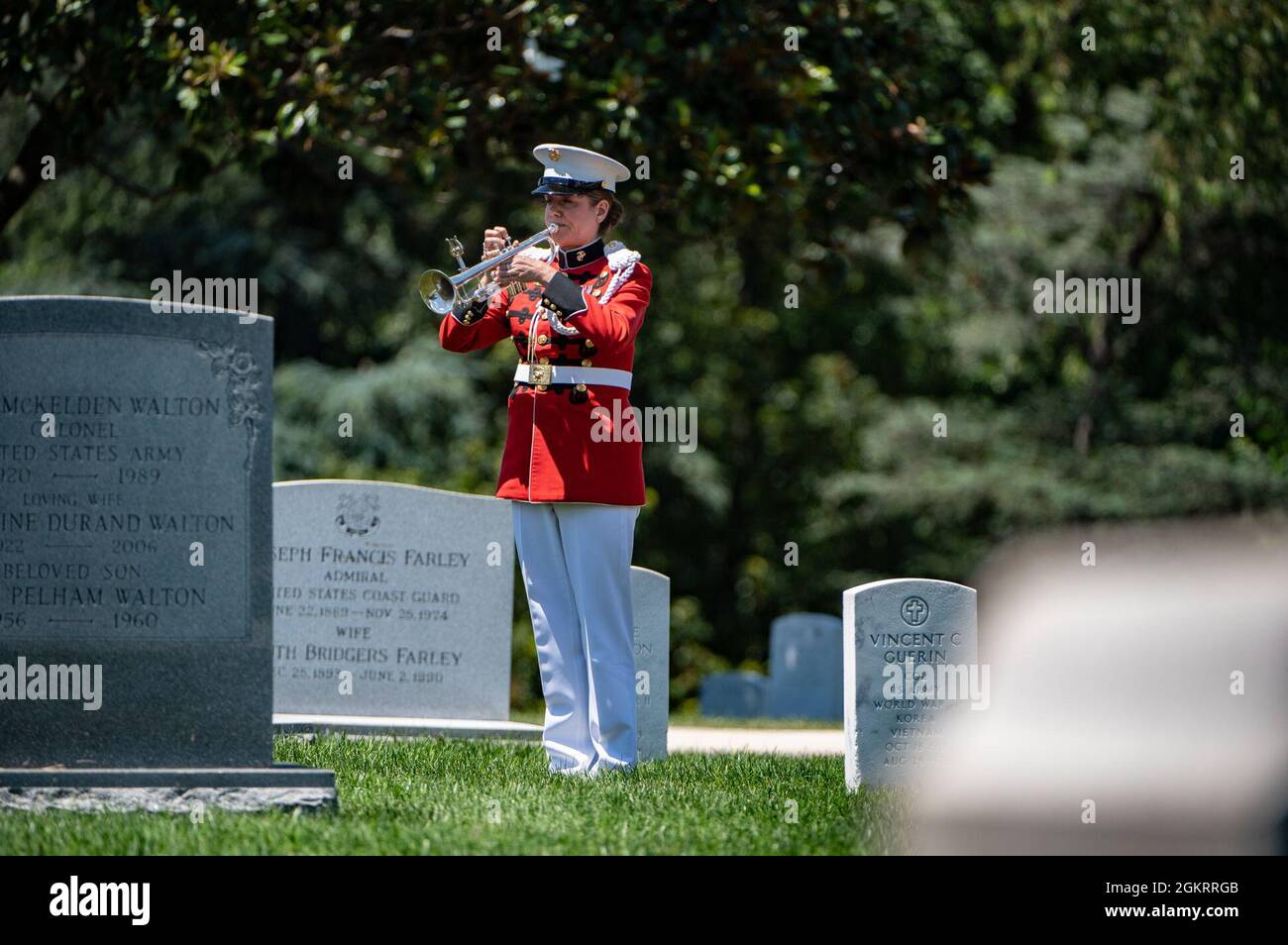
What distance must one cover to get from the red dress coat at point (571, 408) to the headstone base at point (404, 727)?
263 centimetres

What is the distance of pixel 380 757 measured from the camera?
7.82 meters

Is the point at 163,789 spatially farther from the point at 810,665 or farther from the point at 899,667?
the point at 810,665

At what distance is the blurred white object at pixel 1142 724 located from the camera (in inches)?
147

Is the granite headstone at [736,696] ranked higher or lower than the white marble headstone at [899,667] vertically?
lower

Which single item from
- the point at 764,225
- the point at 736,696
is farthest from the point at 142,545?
the point at 736,696

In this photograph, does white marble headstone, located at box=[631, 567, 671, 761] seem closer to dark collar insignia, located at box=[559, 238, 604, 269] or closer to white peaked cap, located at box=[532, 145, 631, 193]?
dark collar insignia, located at box=[559, 238, 604, 269]

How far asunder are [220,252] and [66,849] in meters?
17.8

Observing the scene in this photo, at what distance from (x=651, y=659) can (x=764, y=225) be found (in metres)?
6.58

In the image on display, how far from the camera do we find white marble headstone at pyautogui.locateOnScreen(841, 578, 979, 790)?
7.45 meters

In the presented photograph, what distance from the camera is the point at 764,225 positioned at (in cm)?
1491

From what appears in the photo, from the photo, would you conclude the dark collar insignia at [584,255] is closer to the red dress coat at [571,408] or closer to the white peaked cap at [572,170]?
the red dress coat at [571,408]

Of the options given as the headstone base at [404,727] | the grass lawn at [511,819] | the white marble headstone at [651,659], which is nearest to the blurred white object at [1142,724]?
the grass lawn at [511,819]

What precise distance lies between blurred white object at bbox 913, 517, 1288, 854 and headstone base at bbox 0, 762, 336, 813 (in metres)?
2.25
